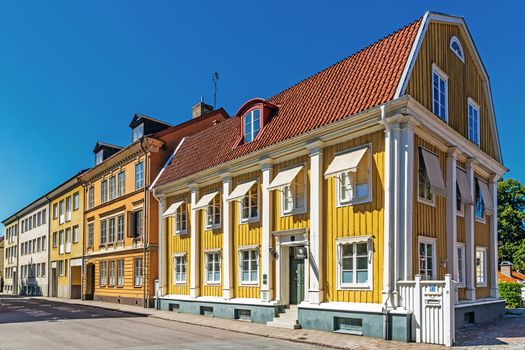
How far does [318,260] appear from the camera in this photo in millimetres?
16156

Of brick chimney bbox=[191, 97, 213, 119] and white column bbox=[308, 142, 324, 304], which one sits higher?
brick chimney bbox=[191, 97, 213, 119]

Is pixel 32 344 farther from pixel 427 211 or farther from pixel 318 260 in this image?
pixel 427 211

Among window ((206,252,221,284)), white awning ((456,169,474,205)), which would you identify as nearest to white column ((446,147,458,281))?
white awning ((456,169,474,205))

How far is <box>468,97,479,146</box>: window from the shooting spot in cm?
1915

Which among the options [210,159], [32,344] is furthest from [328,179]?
[32,344]

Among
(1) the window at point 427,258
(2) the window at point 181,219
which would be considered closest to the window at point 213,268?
(2) the window at point 181,219

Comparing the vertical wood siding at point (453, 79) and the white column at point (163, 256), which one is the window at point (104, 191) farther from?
the vertical wood siding at point (453, 79)

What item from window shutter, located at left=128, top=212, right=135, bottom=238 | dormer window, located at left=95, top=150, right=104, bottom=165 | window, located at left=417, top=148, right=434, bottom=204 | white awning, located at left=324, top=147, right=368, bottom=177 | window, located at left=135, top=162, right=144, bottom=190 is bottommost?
window shutter, located at left=128, top=212, right=135, bottom=238

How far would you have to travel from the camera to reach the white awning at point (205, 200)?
71.4 ft

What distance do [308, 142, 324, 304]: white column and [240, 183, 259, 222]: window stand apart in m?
3.50

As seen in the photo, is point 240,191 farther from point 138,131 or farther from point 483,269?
point 138,131

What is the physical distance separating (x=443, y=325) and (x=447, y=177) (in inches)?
223

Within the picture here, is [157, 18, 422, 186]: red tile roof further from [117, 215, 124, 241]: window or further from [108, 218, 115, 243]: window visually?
[108, 218, 115, 243]: window

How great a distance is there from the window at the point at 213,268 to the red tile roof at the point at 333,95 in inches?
158
